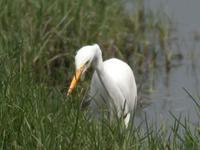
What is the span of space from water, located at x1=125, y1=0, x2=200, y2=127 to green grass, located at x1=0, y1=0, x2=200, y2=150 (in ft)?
0.74

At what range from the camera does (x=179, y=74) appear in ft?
32.8

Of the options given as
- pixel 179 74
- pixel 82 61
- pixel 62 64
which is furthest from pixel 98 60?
pixel 179 74

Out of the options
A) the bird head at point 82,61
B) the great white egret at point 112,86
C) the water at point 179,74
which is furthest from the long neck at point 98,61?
the water at point 179,74

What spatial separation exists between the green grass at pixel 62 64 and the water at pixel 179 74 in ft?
0.74

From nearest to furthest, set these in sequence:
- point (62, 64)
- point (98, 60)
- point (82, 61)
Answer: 1. point (82, 61)
2. point (98, 60)
3. point (62, 64)

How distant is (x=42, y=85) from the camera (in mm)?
5641

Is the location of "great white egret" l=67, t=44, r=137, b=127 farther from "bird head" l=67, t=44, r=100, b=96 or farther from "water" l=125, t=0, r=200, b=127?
"water" l=125, t=0, r=200, b=127

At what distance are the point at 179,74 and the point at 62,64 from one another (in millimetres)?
1775

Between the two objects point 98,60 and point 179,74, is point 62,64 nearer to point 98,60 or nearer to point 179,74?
point 179,74

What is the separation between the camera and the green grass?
4.99 metres

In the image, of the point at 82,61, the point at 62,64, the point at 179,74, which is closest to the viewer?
the point at 82,61

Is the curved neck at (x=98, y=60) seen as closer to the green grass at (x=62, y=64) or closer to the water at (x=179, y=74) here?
the green grass at (x=62, y=64)

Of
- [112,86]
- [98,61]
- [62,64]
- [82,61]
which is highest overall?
[82,61]

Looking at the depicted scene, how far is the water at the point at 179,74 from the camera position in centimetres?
872
